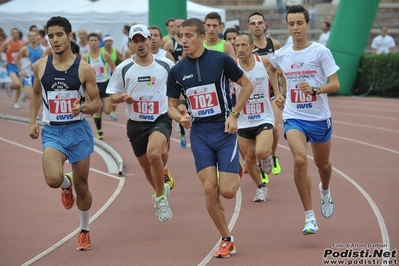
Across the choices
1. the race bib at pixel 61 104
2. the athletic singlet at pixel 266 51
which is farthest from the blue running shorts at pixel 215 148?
the athletic singlet at pixel 266 51

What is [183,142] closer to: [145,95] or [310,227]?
[145,95]

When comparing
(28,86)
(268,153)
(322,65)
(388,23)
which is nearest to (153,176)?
(268,153)

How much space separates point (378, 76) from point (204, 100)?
60.5ft

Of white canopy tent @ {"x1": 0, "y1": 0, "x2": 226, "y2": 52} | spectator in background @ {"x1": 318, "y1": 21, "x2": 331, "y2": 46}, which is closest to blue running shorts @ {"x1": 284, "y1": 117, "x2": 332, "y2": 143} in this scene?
spectator in background @ {"x1": 318, "y1": 21, "x2": 331, "y2": 46}

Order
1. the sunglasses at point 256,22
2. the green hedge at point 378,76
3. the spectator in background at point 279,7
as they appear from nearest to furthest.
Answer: the sunglasses at point 256,22
the green hedge at point 378,76
the spectator in background at point 279,7

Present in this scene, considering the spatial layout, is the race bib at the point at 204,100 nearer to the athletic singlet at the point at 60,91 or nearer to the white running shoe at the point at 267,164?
the athletic singlet at the point at 60,91

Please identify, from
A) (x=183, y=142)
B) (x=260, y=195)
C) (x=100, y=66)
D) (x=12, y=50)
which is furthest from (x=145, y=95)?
(x=12, y=50)

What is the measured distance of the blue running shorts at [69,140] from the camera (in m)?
7.84

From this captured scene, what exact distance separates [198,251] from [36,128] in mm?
1895

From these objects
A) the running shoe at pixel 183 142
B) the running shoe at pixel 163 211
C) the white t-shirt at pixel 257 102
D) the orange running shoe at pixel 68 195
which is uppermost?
the white t-shirt at pixel 257 102

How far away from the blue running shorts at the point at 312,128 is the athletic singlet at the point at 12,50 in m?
15.3

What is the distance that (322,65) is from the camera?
331 inches

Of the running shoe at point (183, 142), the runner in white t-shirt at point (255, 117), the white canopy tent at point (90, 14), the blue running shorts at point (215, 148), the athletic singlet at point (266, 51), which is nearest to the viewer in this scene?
the blue running shorts at point (215, 148)

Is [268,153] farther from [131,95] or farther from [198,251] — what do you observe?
[198,251]
